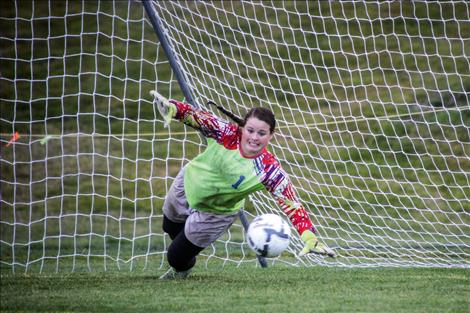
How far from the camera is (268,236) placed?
233 inches

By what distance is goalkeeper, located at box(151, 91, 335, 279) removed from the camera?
6234 mm

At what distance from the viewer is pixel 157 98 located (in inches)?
246

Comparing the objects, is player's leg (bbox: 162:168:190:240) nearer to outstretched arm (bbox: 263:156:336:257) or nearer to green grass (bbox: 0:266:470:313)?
green grass (bbox: 0:266:470:313)

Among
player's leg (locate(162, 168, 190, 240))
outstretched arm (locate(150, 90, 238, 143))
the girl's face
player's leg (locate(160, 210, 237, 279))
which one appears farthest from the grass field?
outstretched arm (locate(150, 90, 238, 143))

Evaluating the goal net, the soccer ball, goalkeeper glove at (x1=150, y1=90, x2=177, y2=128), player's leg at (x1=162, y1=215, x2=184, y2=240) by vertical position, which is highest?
goalkeeper glove at (x1=150, y1=90, x2=177, y2=128)

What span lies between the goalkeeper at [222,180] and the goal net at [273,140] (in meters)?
1.59

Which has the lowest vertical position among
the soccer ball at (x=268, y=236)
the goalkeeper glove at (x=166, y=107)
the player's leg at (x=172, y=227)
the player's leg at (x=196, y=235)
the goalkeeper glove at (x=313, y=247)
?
the player's leg at (x=172, y=227)

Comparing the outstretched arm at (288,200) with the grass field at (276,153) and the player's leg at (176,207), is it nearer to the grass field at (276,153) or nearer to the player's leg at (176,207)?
the grass field at (276,153)

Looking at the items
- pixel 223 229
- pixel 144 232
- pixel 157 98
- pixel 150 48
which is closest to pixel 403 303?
pixel 223 229

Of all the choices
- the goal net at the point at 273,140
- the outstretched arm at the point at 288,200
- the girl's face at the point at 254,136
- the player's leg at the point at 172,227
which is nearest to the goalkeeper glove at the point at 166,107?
the girl's face at the point at 254,136

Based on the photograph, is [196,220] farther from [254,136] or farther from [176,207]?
[254,136]

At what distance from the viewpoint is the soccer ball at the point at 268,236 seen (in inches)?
233

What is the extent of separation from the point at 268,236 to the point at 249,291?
0.59 meters

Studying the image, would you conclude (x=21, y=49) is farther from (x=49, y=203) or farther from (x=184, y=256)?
(x=184, y=256)
